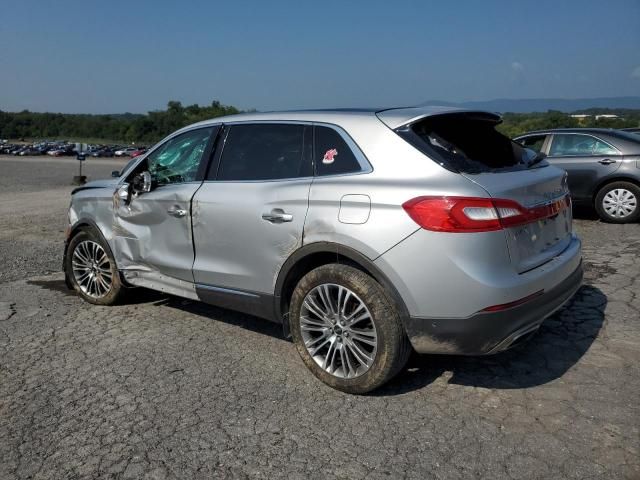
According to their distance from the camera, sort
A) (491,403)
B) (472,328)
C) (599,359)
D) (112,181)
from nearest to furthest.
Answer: (472,328)
(491,403)
(599,359)
(112,181)

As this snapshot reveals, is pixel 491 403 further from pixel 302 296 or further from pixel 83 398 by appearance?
pixel 83 398

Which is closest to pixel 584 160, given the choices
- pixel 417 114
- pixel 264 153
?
pixel 417 114

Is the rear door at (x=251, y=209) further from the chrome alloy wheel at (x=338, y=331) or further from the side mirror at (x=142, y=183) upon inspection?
the side mirror at (x=142, y=183)

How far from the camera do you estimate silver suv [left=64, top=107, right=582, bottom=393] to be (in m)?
3.11

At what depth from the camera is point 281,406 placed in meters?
3.42

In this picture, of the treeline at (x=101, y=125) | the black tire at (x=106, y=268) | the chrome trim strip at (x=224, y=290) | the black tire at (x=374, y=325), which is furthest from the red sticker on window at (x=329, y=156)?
the treeline at (x=101, y=125)

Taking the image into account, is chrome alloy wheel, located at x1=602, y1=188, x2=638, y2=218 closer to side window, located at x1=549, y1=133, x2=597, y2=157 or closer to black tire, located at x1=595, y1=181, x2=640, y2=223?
black tire, located at x1=595, y1=181, x2=640, y2=223

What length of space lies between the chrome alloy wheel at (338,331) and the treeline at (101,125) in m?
113

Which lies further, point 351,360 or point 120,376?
point 120,376

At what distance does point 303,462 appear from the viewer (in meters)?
2.86

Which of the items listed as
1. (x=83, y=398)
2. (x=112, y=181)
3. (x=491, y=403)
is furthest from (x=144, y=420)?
(x=112, y=181)

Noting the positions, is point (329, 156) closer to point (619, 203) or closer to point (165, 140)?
point (165, 140)

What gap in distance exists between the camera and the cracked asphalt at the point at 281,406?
112 inches

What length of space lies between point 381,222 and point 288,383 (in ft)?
4.15
